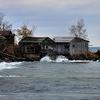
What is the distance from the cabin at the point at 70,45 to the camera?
138 metres

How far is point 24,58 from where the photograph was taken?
12400 centimetres

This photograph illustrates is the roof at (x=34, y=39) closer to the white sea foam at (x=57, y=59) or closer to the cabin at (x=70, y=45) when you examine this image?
the cabin at (x=70, y=45)

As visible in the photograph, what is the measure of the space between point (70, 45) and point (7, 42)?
19201mm

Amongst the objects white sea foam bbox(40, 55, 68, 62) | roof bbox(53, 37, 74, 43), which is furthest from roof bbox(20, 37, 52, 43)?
white sea foam bbox(40, 55, 68, 62)

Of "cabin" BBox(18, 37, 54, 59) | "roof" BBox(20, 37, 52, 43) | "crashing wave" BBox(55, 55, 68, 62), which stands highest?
"roof" BBox(20, 37, 52, 43)

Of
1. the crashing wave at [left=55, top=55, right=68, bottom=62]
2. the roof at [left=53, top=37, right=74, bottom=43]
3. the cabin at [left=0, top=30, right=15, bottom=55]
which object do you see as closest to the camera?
the cabin at [left=0, top=30, right=15, bottom=55]

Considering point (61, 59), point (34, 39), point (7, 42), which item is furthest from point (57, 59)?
point (7, 42)

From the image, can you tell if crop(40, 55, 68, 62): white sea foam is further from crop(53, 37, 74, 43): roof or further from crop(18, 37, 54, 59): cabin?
crop(53, 37, 74, 43): roof

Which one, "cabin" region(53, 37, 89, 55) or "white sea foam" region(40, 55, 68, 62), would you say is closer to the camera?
"white sea foam" region(40, 55, 68, 62)

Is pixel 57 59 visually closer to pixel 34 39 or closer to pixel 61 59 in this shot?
pixel 61 59

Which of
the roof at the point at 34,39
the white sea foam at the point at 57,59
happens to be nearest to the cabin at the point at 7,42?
the roof at the point at 34,39

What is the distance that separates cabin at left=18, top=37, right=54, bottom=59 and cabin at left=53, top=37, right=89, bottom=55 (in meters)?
3.43

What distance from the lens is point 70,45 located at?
456ft

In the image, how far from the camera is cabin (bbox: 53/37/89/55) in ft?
451
